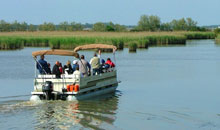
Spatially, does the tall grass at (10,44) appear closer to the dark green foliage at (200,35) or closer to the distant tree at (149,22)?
the dark green foliage at (200,35)

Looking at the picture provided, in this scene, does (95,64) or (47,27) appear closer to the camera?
(95,64)

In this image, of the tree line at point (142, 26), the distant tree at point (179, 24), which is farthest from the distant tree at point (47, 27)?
the distant tree at point (179, 24)

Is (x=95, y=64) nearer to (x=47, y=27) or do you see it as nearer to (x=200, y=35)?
(x=200, y=35)

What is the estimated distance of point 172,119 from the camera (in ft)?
53.0

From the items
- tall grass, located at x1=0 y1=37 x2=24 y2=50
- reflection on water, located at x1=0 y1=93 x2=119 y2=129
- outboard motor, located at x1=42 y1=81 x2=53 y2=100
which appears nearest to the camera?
reflection on water, located at x1=0 y1=93 x2=119 y2=129

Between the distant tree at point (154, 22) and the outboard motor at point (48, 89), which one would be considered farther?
the distant tree at point (154, 22)

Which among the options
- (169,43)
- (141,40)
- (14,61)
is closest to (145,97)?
(14,61)

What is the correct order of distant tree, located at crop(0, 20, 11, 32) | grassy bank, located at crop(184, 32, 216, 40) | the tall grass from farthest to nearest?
1. distant tree, located at crop(0, 20, 11, 32)
2. grassy bank, located at crop(184, 32, 216, 40)
3. the tall grass

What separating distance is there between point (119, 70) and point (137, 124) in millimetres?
17529

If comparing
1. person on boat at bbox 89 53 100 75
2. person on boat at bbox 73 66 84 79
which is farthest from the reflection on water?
person on boat at bbox 89 53 100 75

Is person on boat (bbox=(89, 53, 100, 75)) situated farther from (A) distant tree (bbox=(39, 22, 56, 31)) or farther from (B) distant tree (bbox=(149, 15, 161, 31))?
(B) distant tree (bbox=(149, 15, 161, 31))

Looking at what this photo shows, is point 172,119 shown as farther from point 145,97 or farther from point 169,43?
point 169,43

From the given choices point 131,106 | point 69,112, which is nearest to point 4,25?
point 131,106

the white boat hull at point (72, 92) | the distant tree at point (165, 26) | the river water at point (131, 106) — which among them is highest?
the distant tree at point (165, 26)
